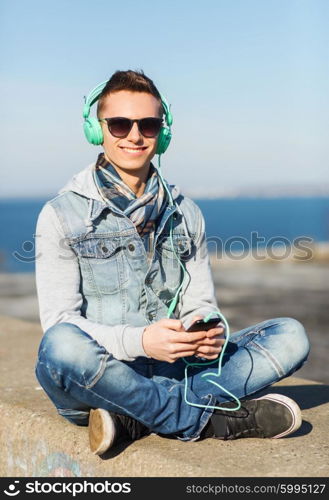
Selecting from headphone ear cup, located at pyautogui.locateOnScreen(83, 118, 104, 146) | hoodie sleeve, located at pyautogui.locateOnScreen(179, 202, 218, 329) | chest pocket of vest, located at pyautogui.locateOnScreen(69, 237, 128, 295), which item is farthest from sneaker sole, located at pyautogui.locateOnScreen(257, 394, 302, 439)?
headphone ear cup, located at pyautogui.locateOnScreen(83, 118, 104, 146)

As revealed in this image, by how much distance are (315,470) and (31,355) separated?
3.09 meters

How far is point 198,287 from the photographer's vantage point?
12.1 feet

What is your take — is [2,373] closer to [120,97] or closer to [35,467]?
[35,467]

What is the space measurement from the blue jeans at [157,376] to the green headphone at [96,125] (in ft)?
3.36

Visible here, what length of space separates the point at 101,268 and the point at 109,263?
0.05 m

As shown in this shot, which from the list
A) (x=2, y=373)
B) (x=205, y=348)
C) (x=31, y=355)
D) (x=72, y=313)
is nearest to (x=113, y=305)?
(x=72, y=313)

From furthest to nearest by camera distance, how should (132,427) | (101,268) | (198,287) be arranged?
(198,287) < (101,268) < (132,427)

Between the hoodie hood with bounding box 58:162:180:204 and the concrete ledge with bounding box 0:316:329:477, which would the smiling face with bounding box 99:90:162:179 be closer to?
the hoodie hood with bounding box 58:162:180:204

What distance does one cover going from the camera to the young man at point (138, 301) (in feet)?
10.6

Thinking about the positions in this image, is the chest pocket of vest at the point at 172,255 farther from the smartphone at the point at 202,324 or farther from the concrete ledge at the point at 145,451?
the concrete ledge at the point at 145,451

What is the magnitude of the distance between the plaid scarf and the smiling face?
0.26ft

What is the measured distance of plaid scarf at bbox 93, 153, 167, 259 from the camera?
354cm

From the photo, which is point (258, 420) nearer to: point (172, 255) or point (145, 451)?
point (145, 451)

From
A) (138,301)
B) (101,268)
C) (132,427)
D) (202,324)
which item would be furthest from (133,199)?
(132,427)
